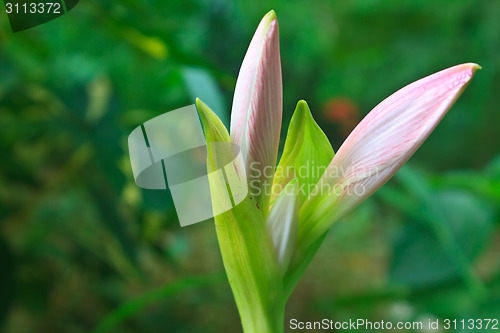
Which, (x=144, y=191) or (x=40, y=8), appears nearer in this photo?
(x=40, y=8)

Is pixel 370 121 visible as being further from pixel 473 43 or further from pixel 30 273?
pixel 473 43

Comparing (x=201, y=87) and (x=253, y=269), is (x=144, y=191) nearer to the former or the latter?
(x=201, y=87)

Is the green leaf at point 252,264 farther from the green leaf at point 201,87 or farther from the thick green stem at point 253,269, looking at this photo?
the green leaf at point 201,87

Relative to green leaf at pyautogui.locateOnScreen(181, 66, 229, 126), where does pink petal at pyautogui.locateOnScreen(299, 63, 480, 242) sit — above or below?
below

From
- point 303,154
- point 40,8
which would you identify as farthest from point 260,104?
point 40,8

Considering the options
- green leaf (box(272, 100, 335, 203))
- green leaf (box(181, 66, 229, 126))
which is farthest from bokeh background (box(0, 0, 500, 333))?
green leaf (box(272, 100, 335, 203))

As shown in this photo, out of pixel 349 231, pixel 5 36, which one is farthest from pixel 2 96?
pixel 349 231

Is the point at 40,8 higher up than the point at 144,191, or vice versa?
the point at 40,8

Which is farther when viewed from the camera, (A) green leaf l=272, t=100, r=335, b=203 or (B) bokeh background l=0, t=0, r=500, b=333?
(B) bokeh background l=0, t=0, r=500, b=333

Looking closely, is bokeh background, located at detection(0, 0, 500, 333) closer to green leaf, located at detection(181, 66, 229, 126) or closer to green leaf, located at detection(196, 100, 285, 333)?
green leaf, located at detection(181, 66, 229, 126)
